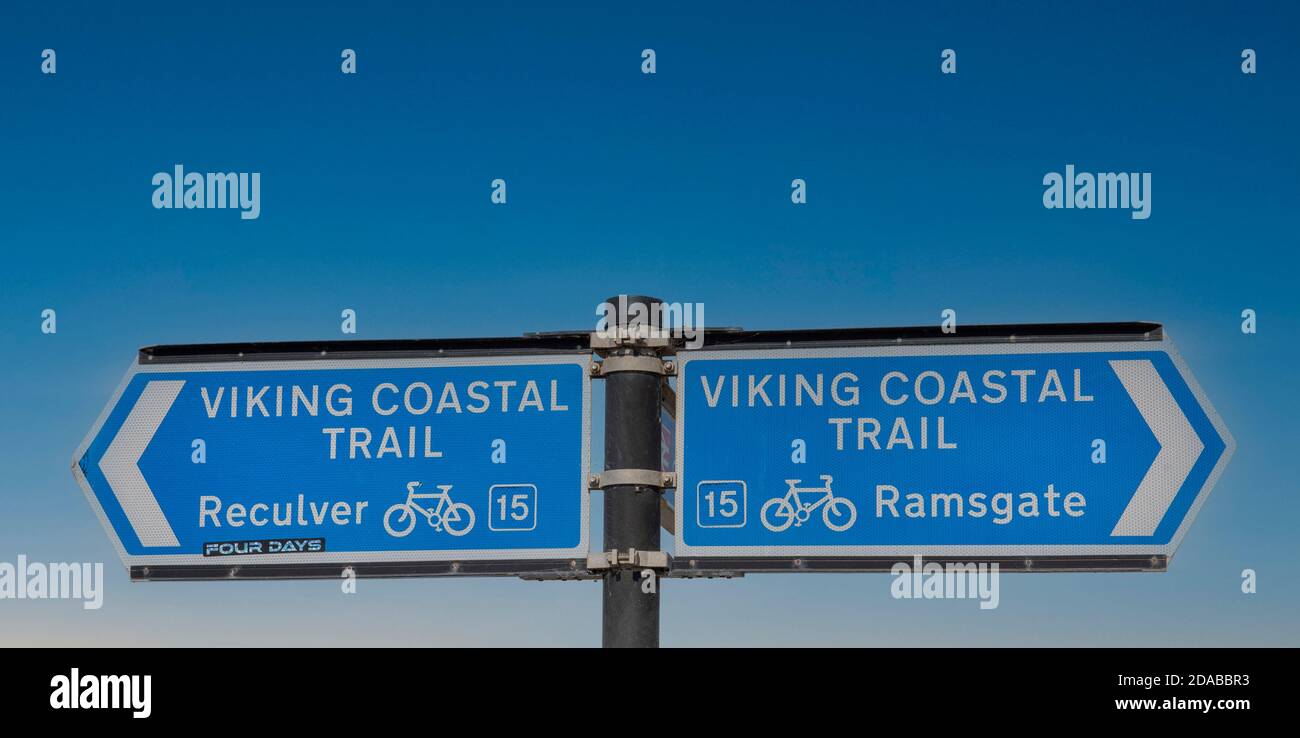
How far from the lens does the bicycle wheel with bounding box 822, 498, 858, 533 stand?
798cm

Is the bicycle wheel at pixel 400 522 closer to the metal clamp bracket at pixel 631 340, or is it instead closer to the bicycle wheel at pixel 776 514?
the metal clamp bracket at pixel 631 340

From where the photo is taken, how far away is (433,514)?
822 cm

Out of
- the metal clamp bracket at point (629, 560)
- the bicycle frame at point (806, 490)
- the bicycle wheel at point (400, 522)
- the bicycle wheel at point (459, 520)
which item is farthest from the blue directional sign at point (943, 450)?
Answer: the bicycle wheel at point (400, 522)

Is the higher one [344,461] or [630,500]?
[344,461]

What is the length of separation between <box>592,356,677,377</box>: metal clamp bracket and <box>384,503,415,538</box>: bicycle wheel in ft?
3.78

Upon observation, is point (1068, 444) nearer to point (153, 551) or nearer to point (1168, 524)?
point (1168, 524)

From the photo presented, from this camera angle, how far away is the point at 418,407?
8.38m

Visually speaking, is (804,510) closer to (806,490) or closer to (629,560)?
(806,490)

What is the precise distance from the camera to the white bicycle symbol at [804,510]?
7988 mm

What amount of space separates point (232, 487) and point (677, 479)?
7.50 ft

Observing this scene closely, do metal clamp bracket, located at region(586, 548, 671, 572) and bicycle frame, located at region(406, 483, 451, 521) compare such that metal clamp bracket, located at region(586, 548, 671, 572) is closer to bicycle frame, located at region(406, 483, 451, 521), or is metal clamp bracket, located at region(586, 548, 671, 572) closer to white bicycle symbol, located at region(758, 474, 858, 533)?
white bicycle symbol, located at region(758, 474, 858, 533)

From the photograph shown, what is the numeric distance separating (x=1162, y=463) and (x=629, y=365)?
259 centimetres

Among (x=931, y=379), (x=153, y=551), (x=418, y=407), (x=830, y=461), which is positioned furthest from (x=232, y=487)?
(x=931, y=379)

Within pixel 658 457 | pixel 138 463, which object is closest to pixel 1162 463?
pixel 658 457
